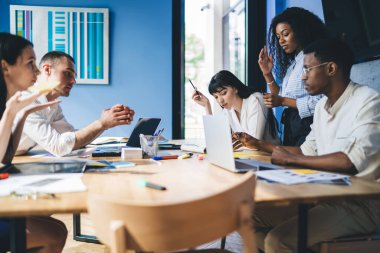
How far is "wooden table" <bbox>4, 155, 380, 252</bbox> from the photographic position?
3.11ft

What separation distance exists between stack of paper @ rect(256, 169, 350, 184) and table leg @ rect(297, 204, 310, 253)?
3.9 inches

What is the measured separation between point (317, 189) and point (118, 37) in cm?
334

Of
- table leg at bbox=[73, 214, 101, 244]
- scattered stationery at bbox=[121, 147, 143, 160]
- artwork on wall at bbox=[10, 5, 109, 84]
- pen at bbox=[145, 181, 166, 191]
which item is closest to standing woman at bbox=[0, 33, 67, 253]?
scattered stationery at bbox=[121, 147, 143, 160]

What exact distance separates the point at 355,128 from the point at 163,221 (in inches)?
40.1

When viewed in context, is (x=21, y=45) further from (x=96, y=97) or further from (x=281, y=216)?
(x=96, y=97)

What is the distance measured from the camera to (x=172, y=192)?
3.64 feet

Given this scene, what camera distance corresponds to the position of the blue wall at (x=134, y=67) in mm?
3980

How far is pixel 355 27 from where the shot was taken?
2.19 m

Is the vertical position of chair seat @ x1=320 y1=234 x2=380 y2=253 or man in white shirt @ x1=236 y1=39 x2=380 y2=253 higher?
man in white shirt @ x1=236 y1=39 x2=380 y2=253

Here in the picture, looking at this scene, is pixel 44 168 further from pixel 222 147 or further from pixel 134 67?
pixel 134 67

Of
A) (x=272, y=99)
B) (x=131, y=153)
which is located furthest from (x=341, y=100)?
(x=131, y=153)

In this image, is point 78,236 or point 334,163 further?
point 78,236

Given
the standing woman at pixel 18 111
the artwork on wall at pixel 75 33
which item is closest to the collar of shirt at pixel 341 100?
the standing woman at pixel 18 111

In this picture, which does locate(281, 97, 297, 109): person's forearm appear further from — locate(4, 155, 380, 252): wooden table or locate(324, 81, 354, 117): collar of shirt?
locate(4, 155, 380, 252): wooden table
